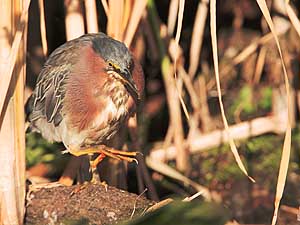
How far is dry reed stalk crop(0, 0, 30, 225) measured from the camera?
243 centimetres

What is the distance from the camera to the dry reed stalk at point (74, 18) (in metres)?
2.95

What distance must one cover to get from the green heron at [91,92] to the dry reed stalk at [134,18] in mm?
160

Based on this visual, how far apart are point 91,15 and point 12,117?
0.64m

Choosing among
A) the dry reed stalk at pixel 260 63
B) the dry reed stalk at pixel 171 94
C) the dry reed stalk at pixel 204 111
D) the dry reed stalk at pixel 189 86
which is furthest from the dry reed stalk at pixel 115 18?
the dry reed stalk at pixel 260 63

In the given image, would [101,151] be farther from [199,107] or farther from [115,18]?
[199,107]

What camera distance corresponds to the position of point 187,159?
402 centimetres

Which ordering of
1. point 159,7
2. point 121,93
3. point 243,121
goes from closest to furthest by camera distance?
1. point 121,93
2. point 243,121
3. point 159,7

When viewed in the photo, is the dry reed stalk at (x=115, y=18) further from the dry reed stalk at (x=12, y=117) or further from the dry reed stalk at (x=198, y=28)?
the dry reed stalk at (x=198, y=28)

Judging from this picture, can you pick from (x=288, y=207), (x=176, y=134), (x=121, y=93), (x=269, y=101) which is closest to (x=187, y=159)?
(x=176, y=134)

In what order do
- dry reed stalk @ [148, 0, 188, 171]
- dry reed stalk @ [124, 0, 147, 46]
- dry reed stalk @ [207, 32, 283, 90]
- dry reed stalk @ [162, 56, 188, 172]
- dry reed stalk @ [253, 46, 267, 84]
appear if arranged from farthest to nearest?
1. dry reed stalk @ [253, 46, 267, 84]
2. dry reed stalk @ [207, 32, 283, 90]
3. dry reed stalk @ [162, 56, 188, 172]
4. dry reed stalk @ [148, 0, 188, 171]
5. dry reed stalk @ [124, 0, 147, 46]

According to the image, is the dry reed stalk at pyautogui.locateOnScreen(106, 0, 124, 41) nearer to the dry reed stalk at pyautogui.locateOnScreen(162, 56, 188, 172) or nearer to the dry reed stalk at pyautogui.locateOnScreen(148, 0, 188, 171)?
the dry reed stalk at pyautogui.locateOnScreen(148, 0, 188, 171)

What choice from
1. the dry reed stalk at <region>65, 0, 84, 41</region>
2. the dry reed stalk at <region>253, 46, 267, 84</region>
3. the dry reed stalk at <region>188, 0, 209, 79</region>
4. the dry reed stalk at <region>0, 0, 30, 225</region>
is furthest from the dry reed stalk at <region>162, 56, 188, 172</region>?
the dry reed stalk at <region>0, 0, 30, 225</region>

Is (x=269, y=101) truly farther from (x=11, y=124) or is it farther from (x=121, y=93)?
(x=11, y=124)

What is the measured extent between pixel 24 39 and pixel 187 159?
5.62 feet
